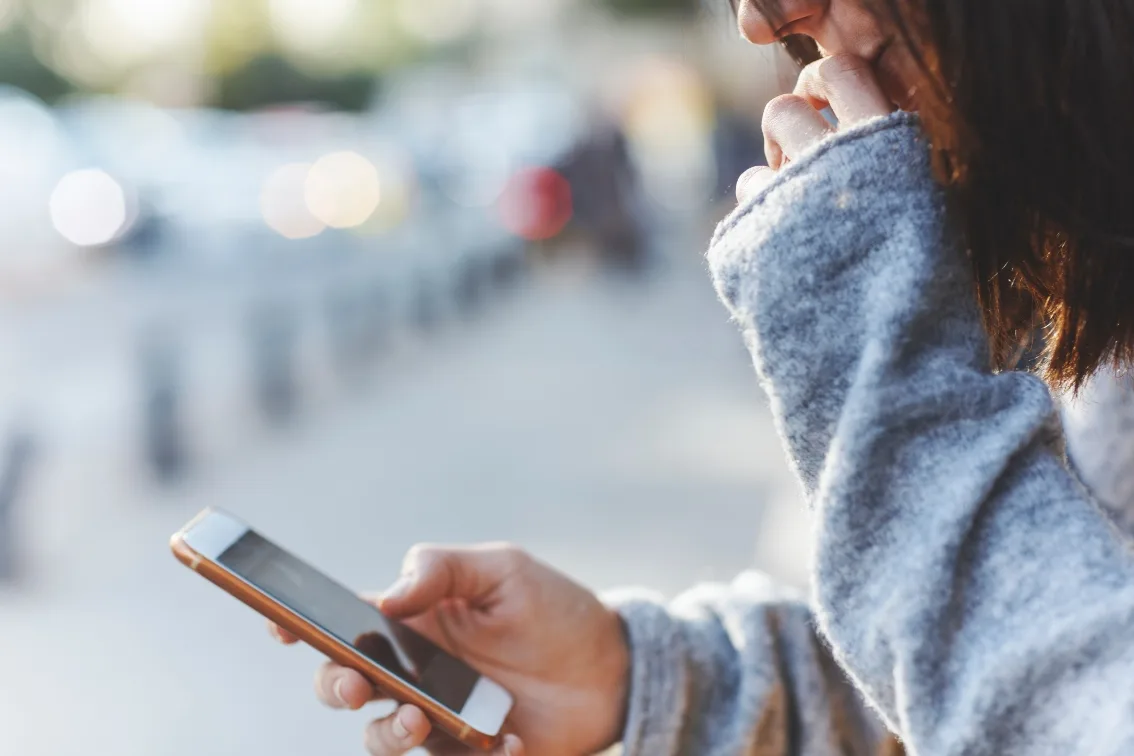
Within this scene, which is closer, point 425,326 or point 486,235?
point 425,326

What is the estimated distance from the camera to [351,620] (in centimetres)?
133

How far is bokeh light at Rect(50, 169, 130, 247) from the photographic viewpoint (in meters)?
9.26

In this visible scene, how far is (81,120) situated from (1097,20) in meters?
13.9

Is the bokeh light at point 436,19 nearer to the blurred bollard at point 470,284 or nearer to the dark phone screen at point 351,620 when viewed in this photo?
the blurred bollard at point 470,284

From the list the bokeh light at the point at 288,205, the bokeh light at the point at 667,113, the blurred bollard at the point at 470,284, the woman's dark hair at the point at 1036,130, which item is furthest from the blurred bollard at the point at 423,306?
the bokeh light at the point at 667,113

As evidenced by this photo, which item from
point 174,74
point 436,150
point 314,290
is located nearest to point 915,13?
point 314,290

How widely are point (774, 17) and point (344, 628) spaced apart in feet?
2.41

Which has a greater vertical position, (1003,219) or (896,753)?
(1003,219)

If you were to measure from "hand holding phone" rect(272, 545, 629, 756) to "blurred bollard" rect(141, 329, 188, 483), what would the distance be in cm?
482

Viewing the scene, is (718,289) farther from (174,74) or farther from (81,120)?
(174,74)

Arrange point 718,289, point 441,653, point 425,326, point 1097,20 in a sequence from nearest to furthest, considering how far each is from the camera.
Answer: point 1097,20
point 718,289
point 441,653
point 425,326

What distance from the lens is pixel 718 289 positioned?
100cm

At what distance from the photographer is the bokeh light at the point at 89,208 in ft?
30.4

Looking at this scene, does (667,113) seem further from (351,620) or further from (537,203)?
(351,620)
